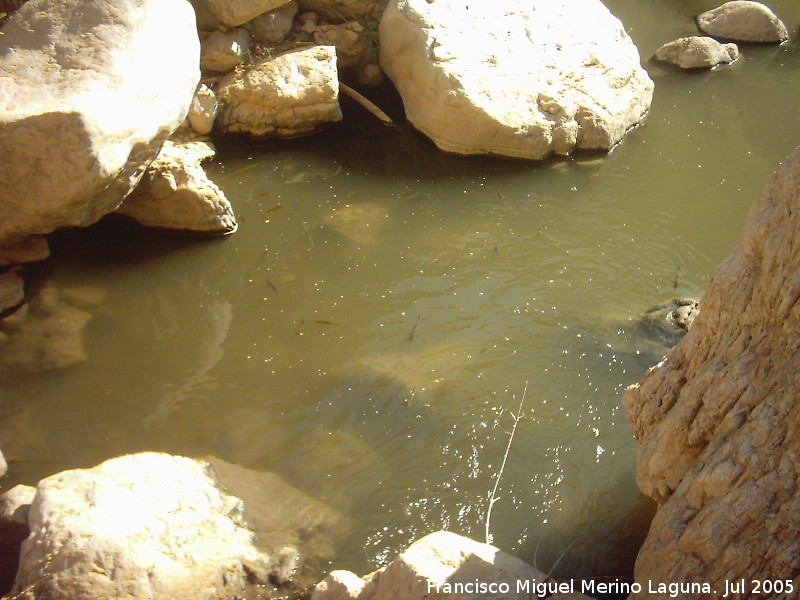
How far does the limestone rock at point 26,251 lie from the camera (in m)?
5.68

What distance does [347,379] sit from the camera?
4902 mm

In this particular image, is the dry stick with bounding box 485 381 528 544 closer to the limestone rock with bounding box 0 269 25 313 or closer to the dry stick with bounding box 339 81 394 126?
the limestone rock with bounding box 0 269 25 313

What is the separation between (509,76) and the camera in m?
7.38

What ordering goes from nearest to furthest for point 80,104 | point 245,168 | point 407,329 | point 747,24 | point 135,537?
point 135,537 → point 80,104 → point 407,329 → point 245,168 → point 747,24

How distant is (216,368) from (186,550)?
166cm

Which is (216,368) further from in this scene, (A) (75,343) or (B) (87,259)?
(B) (87,259)

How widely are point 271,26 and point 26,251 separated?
11.8 ft


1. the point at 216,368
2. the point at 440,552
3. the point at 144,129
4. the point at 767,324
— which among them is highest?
the point at 767,324

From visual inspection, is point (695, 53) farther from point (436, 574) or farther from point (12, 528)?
point (12, 528)

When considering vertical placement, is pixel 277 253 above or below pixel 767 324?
below

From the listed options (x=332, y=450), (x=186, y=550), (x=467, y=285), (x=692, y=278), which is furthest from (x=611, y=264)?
(x=186, y=550)

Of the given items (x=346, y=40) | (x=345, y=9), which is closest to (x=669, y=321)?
(x=346, y=40)

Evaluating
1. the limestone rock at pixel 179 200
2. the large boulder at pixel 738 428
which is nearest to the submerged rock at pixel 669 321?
the large boulder at pixel 738 428

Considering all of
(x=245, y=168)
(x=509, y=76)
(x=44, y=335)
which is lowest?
(x=44, y=335)
